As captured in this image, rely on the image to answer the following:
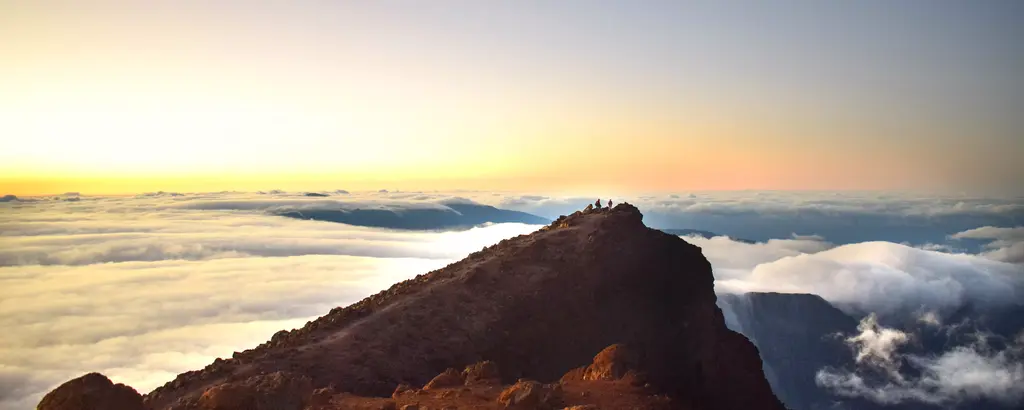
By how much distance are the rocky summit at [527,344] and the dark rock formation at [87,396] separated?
0.04 m

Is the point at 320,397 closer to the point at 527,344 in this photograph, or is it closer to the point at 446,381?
the point at 446,381

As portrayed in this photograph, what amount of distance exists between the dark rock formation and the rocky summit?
4 centimetres

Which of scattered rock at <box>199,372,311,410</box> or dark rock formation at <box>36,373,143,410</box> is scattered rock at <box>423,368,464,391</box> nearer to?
scattered rock at <box>199,372,311,410</box>

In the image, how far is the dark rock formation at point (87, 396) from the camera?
10625mm

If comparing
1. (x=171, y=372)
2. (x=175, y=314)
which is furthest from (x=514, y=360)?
(x=175, y=314)

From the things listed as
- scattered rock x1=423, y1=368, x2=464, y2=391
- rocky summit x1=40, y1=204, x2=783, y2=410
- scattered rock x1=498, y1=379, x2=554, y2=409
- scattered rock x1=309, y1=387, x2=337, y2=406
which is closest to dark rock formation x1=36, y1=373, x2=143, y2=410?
rocky summit x1=40, y1=204, x2=783, y2=410

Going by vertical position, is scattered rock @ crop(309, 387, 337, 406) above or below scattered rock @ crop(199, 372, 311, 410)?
below

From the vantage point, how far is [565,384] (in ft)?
46.3

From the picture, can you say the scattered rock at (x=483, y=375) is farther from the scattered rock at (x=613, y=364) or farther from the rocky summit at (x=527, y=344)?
the scattered rock at (x=613, y=364)

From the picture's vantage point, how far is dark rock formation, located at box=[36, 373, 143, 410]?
10.6m

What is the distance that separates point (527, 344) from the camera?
24.8m

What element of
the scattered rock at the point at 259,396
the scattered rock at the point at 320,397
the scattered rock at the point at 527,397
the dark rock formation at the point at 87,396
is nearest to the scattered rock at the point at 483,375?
the scattered rock at the point at 527,397

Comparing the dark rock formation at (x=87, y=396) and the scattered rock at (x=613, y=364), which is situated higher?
the dark rock formation at (x=87, y=396)

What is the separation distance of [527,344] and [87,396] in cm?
1685
